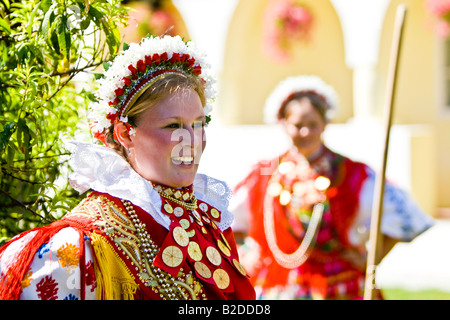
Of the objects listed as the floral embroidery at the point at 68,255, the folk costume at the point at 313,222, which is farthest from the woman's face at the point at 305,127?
the floral embroidery at the point at 68,255

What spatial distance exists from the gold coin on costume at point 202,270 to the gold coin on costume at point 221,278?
0.09ft

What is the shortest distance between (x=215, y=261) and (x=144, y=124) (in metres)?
0.46

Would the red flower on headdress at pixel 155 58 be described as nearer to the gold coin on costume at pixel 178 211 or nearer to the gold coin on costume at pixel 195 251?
the gold coin on costume at pixel 178 211

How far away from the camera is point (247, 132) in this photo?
10117 mm

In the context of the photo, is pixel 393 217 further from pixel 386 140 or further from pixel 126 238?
pixel 126 238

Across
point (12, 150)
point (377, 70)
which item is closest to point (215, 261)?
point (12, 150)

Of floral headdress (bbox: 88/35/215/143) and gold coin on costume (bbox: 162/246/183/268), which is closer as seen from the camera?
gold coin on costume (bbox: 162/246/183/268)

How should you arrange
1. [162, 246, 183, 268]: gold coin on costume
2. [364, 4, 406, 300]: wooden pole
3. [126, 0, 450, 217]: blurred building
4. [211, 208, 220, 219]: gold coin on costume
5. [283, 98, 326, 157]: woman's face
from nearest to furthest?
1. [162, 246, 183, 268]: gold coin on costume
2. [211, 208, 220, 219]: gold coin on costume
3. [364, 4, 406, 300]: wooden pole
4. [283, 98, 326, 157]: woman's face
5. [126, 0, 450, 217]: blurred building

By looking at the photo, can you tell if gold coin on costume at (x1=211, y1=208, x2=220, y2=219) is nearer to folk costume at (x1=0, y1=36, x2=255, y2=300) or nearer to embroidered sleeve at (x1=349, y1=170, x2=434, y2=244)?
folk costume at (x1=0, y1=36, x2=255, y2=300)

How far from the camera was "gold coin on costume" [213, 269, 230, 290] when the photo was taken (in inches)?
82.1

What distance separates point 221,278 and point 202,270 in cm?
8

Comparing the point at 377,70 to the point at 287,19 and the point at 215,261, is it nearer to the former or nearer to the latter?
the point at 287,19

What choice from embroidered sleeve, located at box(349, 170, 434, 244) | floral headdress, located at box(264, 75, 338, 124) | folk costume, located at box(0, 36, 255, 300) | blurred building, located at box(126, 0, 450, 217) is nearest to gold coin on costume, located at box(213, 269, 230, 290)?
folk costume, located at box(0, 36, 255, 300)

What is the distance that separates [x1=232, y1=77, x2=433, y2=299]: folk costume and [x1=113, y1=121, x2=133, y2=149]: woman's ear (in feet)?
7.69
